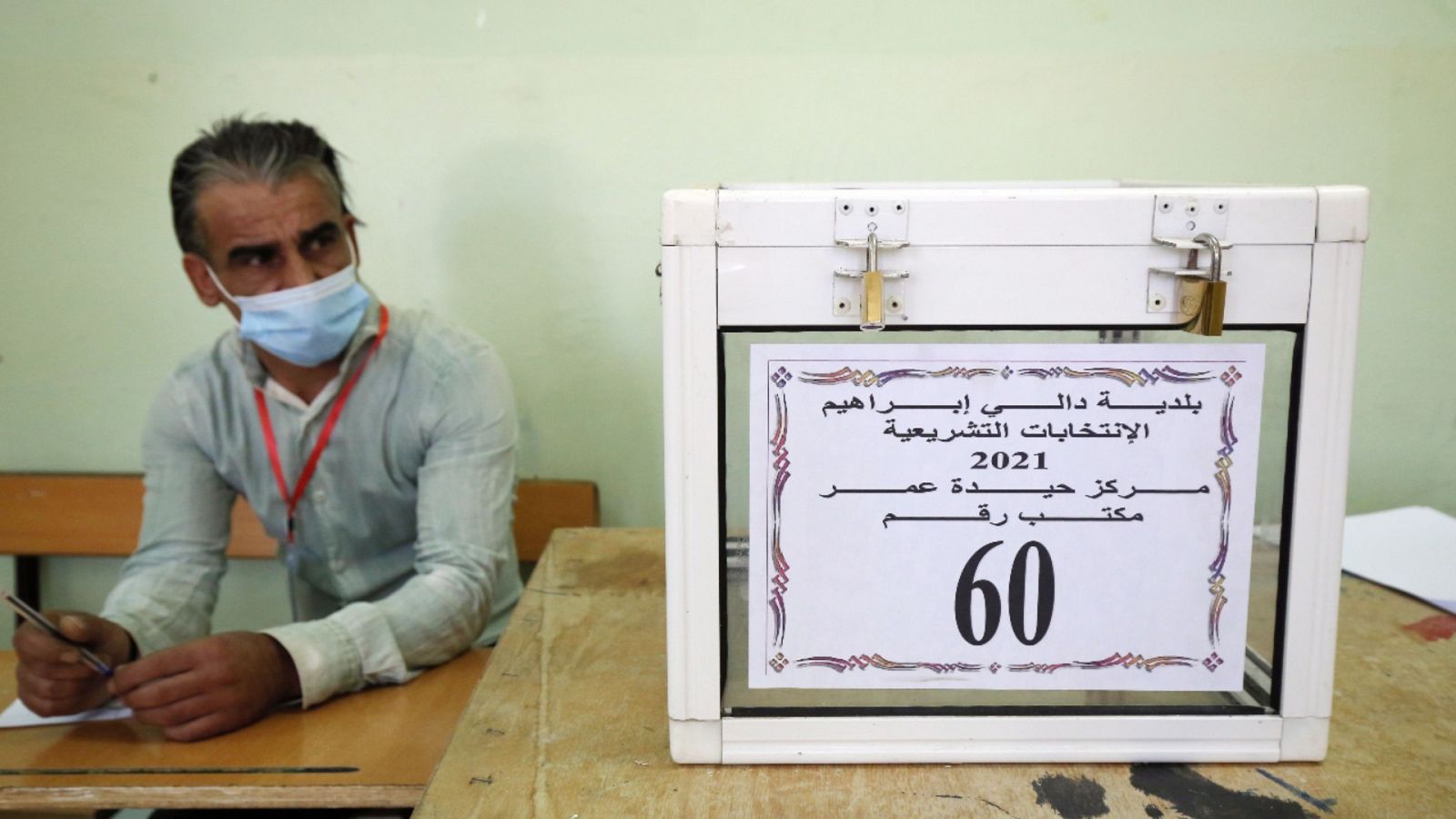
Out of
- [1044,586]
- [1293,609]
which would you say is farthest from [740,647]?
[1293,609]

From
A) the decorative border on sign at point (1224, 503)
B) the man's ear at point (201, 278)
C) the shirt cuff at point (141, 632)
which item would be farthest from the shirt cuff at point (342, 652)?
the decorative border on sign at point (1224, 503)

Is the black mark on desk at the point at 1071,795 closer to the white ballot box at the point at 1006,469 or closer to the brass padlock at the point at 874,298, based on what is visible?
the white ballot box at the point at 1006,469

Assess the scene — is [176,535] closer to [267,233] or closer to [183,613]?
[183,613]

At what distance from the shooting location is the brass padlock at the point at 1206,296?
22.9 inches

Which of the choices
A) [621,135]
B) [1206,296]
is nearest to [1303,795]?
[1206,296]

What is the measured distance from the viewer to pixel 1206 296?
1.93ft

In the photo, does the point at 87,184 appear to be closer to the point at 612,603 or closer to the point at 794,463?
the point at 612,603

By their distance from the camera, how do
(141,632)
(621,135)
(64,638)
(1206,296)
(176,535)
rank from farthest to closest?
1. (621,135)
2. (176,535)
3. (141,632)
4. (64,638)
5. (1206,296)

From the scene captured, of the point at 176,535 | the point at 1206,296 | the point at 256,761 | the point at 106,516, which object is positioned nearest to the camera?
the point at 1206,296

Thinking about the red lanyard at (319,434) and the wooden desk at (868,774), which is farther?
the red lanyard at (319,434)

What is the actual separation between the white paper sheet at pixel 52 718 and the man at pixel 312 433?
0.28 ft

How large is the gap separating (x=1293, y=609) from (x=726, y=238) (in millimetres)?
411

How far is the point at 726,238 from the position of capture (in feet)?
1.98

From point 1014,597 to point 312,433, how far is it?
1.11 m
